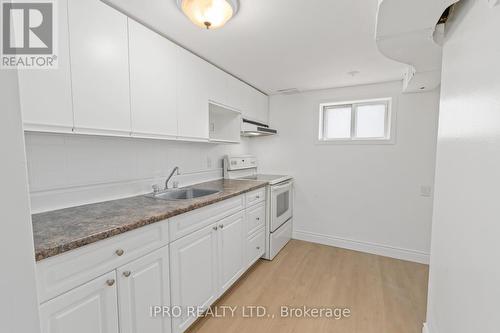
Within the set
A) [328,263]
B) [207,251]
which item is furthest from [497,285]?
[328,263]

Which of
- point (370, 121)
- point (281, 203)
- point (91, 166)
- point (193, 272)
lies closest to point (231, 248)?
point (193, 272)

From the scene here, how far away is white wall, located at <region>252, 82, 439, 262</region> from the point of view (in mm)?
2648

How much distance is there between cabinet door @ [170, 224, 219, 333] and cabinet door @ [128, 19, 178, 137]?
822mm

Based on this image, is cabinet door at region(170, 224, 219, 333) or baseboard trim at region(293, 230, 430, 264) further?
baseboard trim at region(293, 230, 430, 264)

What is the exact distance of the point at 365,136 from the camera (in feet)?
9.86

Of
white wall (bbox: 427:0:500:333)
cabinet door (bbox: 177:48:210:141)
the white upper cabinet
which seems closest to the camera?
white wall (bbox: 427:0:500:333)

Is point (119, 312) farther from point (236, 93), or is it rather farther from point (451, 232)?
point (236, 93)

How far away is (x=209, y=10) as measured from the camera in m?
1.27

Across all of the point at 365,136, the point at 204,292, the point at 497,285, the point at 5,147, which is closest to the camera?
the point at 5,147

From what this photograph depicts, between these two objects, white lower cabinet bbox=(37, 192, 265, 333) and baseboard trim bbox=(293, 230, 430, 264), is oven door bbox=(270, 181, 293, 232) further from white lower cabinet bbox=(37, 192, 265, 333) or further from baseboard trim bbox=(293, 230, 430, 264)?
white lower cabinet bbox=(37, 192, 265, 333)

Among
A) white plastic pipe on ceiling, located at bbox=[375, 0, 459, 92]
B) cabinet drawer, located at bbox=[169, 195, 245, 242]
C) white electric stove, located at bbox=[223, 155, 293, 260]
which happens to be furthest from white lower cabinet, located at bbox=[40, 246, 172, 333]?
white plastic pipe on ceiling, located at bbox=[375, 0, 459, 92]

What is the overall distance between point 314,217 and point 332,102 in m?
1.66

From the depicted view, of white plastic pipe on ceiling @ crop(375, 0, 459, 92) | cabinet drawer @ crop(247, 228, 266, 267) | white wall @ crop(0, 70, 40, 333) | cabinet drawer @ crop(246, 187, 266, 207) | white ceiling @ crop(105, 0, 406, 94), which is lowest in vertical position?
cabinet drawer @ crop(247, 228, 266, 267)

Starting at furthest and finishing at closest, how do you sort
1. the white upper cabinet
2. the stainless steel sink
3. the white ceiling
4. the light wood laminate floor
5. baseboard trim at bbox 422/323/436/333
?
the stainless steel sink
the light wood laminate floor
baseboard trim at bbox 422/323/436/333
the white ceiling
the white upper cabinet
